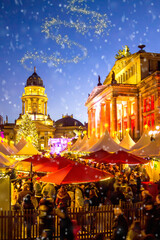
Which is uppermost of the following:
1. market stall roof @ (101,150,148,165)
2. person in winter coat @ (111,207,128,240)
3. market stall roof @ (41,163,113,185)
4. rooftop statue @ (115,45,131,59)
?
rooftop statue @ (115,45,131,59)

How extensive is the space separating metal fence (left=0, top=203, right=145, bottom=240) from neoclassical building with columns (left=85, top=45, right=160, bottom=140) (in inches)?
1074

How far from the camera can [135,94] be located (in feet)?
137

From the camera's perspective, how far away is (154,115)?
35688 millimetres

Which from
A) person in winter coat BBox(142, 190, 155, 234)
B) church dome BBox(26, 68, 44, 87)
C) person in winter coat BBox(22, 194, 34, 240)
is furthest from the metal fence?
church dome BBox(26, 68, 44, 87)

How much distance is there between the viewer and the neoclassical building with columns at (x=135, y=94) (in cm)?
3663

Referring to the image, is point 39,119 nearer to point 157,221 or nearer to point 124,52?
point 124,52

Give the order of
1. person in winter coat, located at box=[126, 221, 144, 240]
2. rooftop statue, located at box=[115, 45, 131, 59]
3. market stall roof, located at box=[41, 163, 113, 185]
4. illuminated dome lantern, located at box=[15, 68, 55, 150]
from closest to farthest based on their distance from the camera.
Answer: person in winter coat, located at box=[126, 221, 144, 240] < market stall roof, located at box=[41, 163, 113, 185] < rooftop statue, located at box=[115, 45, 131, 59] < illuminated dome lantern, located at box=[15, 68, 55, 150]

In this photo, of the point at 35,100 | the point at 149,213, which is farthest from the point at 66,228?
the point at 35,100

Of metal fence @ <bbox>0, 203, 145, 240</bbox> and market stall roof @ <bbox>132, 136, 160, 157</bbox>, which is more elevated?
market stall roof @ <bbox>132, 136, 160, 157</bbox>

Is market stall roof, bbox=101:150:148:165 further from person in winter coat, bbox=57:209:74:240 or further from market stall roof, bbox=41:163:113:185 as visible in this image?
person in winter coat, bbox=57:209:74:240

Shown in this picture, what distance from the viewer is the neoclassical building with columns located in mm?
36628

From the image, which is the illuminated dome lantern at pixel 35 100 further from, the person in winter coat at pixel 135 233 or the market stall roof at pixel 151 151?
the person in winter coat at pixel 135 233

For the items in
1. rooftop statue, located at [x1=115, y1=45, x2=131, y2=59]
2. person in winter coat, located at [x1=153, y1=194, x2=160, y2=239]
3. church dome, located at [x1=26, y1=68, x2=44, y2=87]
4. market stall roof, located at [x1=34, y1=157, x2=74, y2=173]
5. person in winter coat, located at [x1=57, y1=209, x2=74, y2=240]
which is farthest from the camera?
church dome, located at [x1=26, y1=68, x2=44, y2=87]

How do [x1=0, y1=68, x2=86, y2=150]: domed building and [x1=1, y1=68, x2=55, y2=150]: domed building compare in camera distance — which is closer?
[x1=0, y1=68, x2=86, y2=150]: domed building
